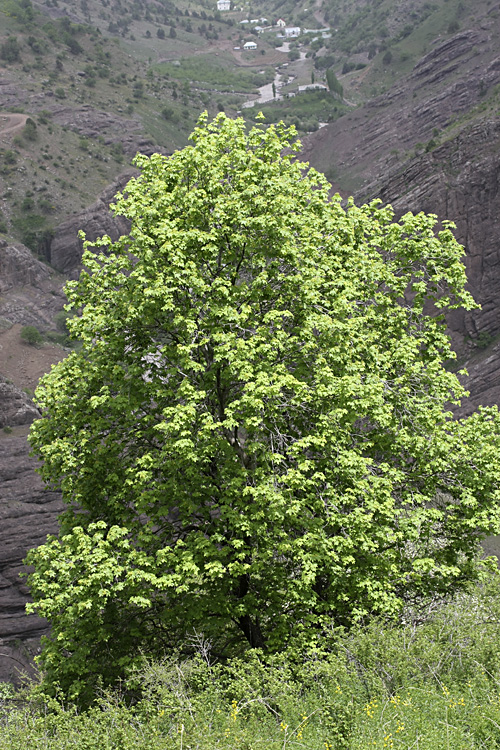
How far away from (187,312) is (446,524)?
8.74m

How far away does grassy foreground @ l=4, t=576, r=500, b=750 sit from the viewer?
326 inches

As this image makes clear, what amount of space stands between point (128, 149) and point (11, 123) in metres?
19.0

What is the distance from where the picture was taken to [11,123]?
10094 cm

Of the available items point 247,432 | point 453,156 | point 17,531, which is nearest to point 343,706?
point 247,432

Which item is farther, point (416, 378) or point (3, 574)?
point (3, 574)

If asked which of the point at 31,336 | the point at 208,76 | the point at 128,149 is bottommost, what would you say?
the point at 31,336

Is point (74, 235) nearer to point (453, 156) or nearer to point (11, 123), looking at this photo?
point (11, 123)

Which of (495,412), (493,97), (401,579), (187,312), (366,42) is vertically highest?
(366,42)

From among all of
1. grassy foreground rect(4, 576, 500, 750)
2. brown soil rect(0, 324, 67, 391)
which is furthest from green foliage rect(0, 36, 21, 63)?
grassy foreground rect(4, 576, 500, 750)

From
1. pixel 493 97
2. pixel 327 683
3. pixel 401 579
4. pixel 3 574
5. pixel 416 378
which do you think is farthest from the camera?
pixel 493 97

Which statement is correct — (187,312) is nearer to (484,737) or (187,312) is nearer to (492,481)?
(492,481)

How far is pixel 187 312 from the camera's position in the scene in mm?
14812

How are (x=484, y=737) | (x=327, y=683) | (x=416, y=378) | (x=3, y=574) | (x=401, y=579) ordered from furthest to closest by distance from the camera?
(x=3, y=574) → (x=416, y=378) → (x=401, y=579) → (x=327, y=683) → (x=484, y=737)

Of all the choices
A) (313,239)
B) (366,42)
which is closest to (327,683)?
(313,239)
